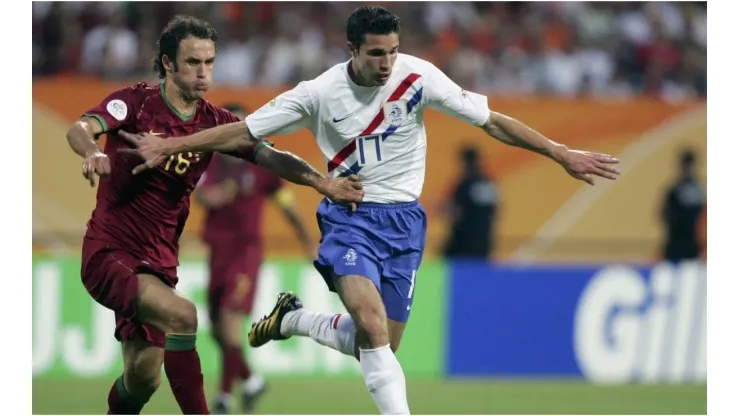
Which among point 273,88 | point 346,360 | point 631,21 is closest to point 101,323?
point 346,360

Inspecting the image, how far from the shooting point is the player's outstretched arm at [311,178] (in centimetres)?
672

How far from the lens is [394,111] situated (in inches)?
267

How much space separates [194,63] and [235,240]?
390 centimetres

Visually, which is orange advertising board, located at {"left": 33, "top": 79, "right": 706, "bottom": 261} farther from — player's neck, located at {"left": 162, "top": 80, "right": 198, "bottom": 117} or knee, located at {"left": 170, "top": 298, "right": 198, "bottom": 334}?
knee, located at {"left": 170, "top": 298, "right": 198, "bottom": 334}

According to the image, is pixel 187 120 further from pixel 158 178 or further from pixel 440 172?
pixel 440 172

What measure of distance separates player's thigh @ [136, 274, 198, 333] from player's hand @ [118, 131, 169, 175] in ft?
2.20

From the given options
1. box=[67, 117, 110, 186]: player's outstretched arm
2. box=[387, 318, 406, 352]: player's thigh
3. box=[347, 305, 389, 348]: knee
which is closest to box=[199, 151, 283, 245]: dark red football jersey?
box=[387, 318, 406, 352]: player's thigh

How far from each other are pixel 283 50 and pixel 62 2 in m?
3.10

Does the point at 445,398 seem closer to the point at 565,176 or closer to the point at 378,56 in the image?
the point at 378,56

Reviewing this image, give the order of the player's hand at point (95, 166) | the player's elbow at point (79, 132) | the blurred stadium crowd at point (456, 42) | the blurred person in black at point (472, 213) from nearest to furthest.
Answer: the player's hand at point (95, 166) → the player's elbow at point (79, 132) → the blurred person in black at point (472, 213) → the blurred stadium crowd at point (456, 42)

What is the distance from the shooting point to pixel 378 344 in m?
6.52

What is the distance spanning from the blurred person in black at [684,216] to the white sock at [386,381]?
361 inches

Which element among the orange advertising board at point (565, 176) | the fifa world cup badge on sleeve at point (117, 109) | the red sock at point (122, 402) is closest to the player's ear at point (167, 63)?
the fifa world cup badge on sleeve at point (117, 109)

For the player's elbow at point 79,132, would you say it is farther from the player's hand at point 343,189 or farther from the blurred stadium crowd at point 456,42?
the blurred stadium crowd at point 456,42
